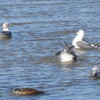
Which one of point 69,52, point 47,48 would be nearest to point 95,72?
point 69,52

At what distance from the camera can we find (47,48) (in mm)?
19672

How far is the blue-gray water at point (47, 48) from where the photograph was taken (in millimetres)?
14516

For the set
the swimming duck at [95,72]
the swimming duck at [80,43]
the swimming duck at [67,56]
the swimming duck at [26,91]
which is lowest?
the swimming duck at [26,91]

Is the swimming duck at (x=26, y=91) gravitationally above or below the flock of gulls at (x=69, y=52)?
below

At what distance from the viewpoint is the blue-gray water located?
14.5 metres

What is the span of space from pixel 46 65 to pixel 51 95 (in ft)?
11.2

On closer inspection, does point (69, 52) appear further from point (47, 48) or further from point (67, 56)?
point (47, 48)

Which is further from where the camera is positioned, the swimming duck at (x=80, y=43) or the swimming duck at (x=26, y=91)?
the swimming duck at (x=80, y=43)

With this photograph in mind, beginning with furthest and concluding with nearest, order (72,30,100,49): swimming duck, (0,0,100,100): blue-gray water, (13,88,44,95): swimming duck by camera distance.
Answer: (72,30,100,49): swimming duck → (0,0,100,100): blue-gray water → (13,88,44,95): swimming duck

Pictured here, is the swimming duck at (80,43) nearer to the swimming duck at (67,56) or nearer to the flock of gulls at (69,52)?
the flock of gulls at (69,52)

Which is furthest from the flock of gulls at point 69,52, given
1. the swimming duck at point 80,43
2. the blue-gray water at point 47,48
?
the blue-gray water at point 47,48

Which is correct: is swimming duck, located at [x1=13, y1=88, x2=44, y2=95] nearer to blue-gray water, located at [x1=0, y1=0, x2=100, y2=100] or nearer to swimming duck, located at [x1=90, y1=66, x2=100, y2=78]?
blue-gray water, located at [x1=0, y1=0, x2=100, y2=100]

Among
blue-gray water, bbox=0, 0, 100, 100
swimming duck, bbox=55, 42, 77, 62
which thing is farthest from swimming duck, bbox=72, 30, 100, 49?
swimming duck, bbox=55, 42, 77, 62

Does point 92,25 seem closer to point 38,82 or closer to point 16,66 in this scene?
point 16,66
